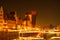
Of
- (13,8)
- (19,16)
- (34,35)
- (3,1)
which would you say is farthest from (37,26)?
(3,1)

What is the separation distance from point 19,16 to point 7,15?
14cm

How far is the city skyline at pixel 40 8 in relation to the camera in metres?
1.91

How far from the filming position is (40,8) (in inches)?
76.9

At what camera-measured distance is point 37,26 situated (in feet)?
6.19

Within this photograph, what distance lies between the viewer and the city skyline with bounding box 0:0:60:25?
191 cm

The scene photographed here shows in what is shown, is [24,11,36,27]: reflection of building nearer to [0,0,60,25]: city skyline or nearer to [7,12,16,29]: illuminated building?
[0,0,60,25]: city skyline

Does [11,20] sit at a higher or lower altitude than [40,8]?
lower

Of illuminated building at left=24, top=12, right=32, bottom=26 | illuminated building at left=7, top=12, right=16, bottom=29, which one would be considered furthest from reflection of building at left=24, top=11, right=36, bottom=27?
illuminated building at left=7, top=12, right=16, bottom=29

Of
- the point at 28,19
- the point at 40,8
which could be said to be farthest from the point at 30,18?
the point at 40,8

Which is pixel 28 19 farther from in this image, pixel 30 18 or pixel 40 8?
pixel 40 8

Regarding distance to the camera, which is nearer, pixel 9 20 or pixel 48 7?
pixel 9 20

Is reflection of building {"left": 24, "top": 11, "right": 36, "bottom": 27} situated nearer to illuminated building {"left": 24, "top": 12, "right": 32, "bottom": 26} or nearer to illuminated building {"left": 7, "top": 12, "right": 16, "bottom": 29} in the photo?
illuminated building {"left": 24, "top": 12, "right": 32, "bottom": 26}

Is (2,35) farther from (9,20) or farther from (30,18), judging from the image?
(30,18)

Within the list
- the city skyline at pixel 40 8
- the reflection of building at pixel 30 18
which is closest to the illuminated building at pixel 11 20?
the city skyline at pixel 40 8
